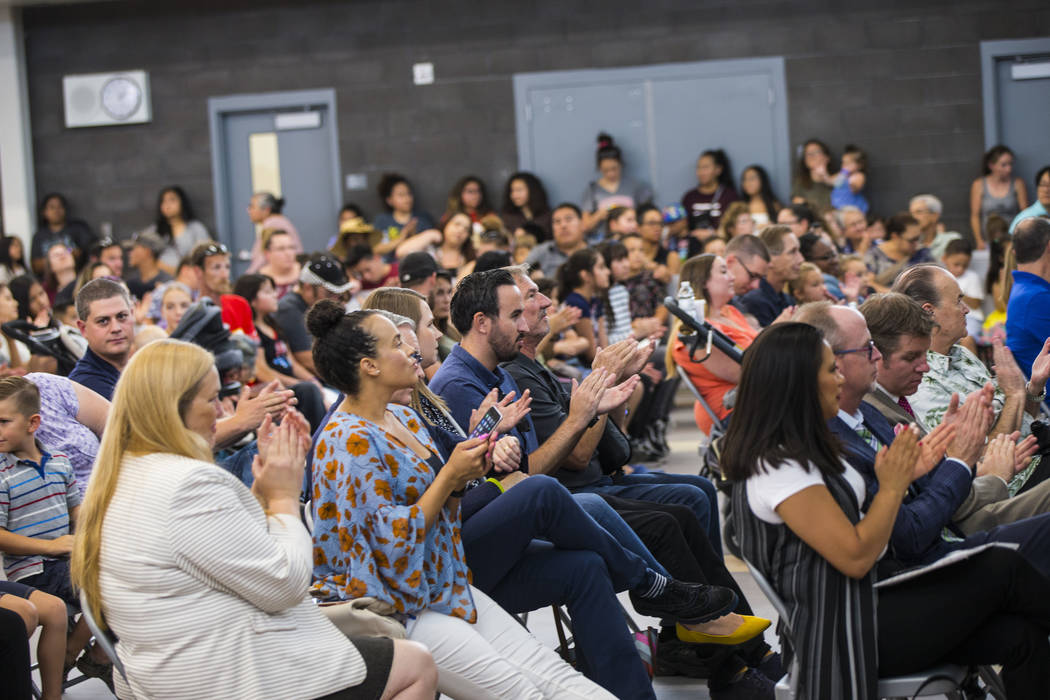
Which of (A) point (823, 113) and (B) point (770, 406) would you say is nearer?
(B) point (770, 406)

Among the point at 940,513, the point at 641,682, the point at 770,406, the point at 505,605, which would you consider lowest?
the point at 641,682

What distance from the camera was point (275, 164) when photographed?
11508mm

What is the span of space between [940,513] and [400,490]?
1226mm

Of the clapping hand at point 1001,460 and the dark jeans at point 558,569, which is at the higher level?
the clapping hand at point 1001,460

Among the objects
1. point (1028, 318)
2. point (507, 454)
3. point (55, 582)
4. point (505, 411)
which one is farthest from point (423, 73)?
point (507, 454)

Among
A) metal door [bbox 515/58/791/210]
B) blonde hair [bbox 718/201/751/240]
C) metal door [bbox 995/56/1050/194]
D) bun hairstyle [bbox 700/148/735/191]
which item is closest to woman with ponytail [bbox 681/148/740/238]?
bun hairstyle [bbox 700/148/735/191]

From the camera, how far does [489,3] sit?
11.0 m

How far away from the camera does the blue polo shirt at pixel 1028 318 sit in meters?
4.36

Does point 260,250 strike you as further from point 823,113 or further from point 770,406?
point 770,406

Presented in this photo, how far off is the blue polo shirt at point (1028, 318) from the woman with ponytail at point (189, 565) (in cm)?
299

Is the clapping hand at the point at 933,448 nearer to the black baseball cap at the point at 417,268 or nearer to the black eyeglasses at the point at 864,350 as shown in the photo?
the black eyeglasses at the point at 864,350

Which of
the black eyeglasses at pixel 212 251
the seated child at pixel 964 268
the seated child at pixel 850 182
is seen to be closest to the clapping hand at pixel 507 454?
the black eyeglasses at pixel 212 251

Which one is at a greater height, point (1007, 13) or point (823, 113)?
point (1007, 13)

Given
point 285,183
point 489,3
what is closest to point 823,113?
point 489,3
